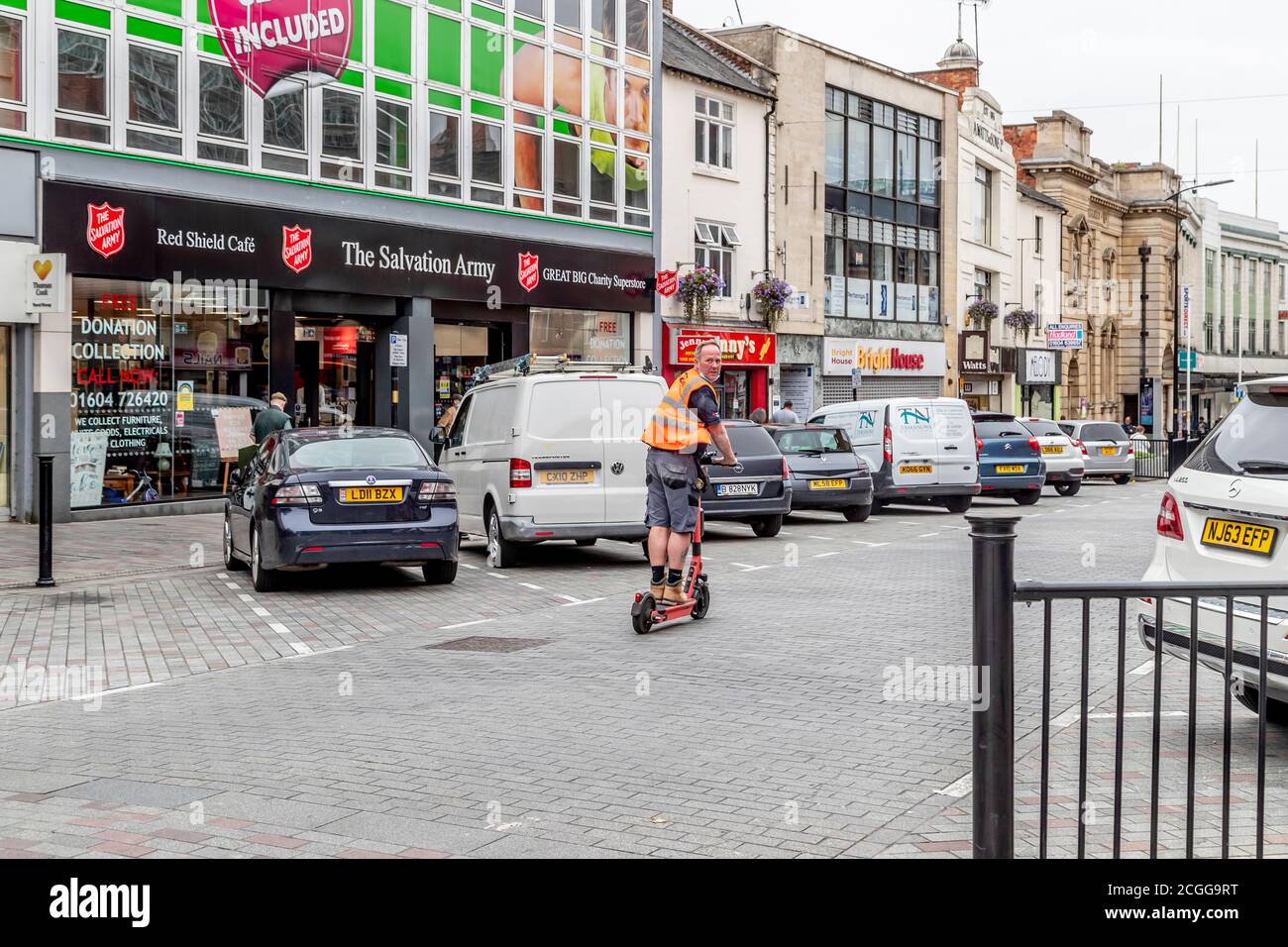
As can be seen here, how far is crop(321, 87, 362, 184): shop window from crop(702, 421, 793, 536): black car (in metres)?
9.03

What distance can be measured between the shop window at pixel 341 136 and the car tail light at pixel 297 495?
1237 cm

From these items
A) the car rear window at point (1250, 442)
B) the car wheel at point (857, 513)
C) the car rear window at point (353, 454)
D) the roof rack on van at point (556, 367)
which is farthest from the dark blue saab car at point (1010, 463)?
the car rear window at point (1250, 442)

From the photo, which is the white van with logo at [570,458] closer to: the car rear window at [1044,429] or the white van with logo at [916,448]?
the white van with logo at [916,448]

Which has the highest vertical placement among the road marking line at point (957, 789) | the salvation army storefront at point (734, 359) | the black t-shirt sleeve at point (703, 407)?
the salvation army storefront at point (734, 359)

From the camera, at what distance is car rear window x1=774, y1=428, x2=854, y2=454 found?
21406 millimetres

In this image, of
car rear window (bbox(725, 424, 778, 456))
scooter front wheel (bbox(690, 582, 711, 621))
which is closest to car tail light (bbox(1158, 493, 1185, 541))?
scooter front wheel (bbox(690, 582, 711, 621))

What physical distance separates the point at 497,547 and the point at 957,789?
986cm

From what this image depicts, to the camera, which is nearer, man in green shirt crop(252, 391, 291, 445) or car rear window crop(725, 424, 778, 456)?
car rear window crop(725, 424, 778, 456)

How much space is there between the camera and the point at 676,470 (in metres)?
10.5

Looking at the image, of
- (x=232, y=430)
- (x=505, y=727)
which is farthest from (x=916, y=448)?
(x=505, y=727)

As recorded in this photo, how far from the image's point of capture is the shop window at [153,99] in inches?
822

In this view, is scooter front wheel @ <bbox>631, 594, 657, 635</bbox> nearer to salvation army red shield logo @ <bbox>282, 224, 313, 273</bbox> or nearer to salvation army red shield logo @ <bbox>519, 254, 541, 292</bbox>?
salvation army red shield logo @ <bbox>282, 224, 313, 273</bbox>

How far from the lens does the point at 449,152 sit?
26.6 meters
